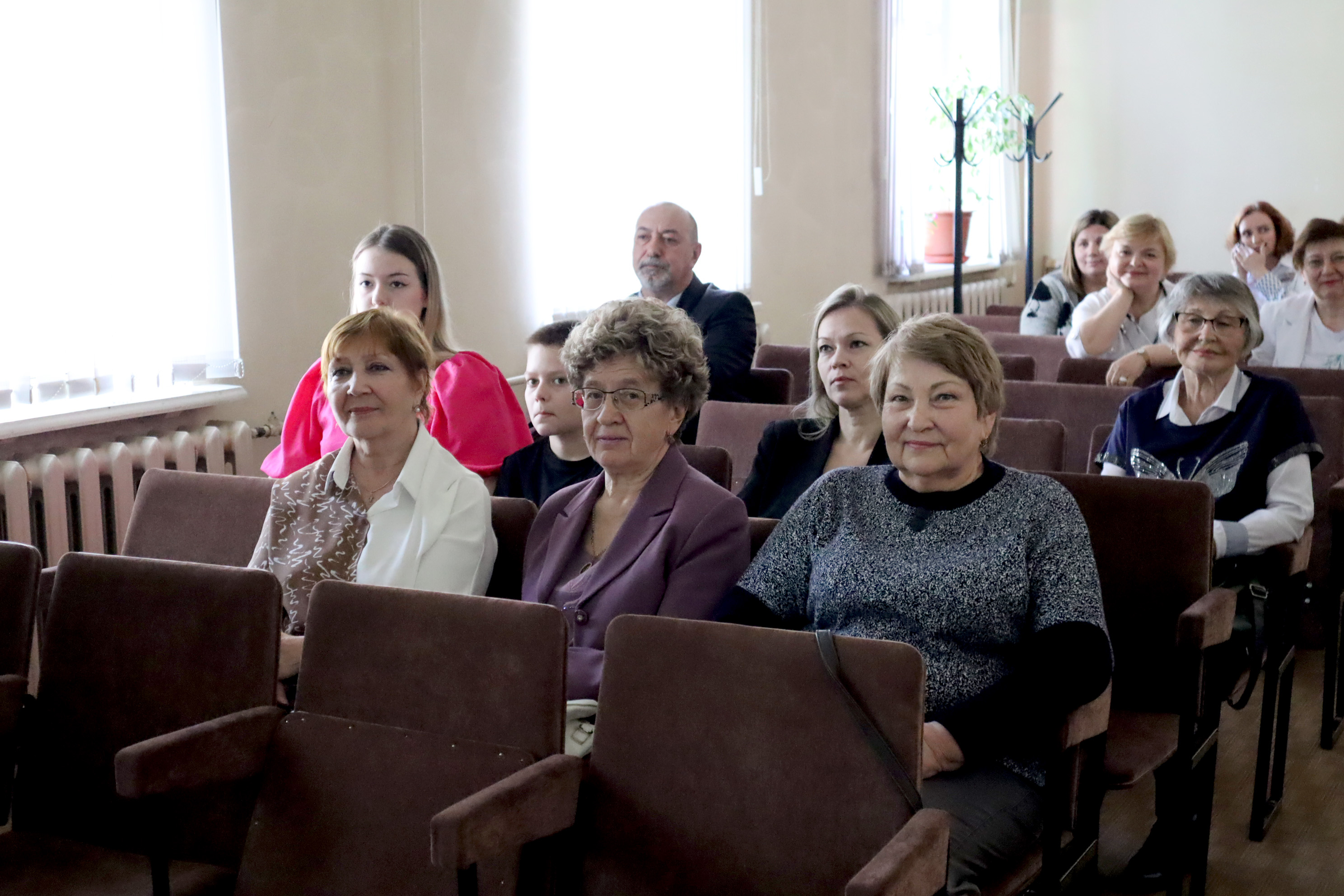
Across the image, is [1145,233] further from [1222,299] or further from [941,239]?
[941,239]

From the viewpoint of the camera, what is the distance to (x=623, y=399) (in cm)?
221

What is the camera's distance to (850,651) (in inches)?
61.6

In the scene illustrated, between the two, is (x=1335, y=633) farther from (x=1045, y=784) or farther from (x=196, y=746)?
(x=196, y=746)

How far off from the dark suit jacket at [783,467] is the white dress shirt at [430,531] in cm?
62

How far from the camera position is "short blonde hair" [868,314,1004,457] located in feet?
6.68

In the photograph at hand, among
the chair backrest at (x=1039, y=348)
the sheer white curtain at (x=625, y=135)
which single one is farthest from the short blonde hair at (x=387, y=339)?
the chair backrest at (x=1039, y=348)

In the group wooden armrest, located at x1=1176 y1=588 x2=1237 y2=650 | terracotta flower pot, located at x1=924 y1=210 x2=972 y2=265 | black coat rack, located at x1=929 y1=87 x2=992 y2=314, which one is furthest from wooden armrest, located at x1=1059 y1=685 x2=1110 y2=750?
terracotta flower pot, located at x1=924 y1=210 x2=972 y2=265

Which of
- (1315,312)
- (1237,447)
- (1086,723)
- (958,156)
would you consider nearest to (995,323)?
(1315,312)

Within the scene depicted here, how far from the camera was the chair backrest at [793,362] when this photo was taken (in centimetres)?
442

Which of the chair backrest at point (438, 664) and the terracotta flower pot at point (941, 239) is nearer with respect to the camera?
the chair backrest at point (438, 664)

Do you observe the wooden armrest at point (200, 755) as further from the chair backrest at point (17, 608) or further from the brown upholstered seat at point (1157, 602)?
the brown upholstered seat at point (1157, 602)

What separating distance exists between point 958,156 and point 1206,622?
17.4 feet

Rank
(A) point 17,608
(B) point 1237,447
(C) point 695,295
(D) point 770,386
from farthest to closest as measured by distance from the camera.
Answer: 1. (C) point 695,295
2. (D) point 770,386
3. (B) point 1237,447
4. (A) point 17,608

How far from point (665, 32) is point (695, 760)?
14.2 ft
